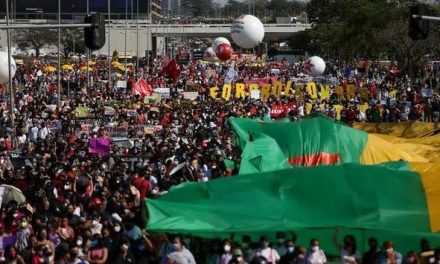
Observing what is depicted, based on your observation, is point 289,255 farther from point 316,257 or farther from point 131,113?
point 131,113

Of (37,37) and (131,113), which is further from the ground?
(131,113)

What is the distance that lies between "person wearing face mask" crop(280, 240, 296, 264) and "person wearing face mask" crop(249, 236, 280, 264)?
99 mm

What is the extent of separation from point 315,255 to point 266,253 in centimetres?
65

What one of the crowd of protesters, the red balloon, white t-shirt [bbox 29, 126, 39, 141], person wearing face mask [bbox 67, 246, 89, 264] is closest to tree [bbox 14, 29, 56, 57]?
the red balloon

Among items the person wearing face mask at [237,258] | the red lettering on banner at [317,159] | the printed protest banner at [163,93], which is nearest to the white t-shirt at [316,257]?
the person wearing face mask at [237,258]

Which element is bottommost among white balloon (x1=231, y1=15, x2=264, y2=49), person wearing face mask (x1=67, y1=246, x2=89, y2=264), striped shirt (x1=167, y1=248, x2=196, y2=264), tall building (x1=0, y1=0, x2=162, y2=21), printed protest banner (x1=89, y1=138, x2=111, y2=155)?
tall building (x1=0, y1=0, x2=162, y2=21)

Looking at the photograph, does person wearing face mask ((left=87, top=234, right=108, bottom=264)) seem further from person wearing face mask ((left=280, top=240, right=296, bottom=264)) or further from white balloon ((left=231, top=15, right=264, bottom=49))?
white balloon ((left=231, top=15, right=264, bottom=49))

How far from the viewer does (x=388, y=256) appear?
13500mm

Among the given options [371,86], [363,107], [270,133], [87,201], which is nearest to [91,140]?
[270,133]

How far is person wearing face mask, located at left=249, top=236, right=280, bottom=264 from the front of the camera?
14.2m

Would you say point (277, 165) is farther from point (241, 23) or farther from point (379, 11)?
point (379, 11)

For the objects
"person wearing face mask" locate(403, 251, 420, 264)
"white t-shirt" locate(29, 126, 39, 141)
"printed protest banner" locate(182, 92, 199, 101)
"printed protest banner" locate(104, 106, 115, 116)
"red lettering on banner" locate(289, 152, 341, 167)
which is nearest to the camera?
"person wearing face mask" locate(403, 251, 420, 264)

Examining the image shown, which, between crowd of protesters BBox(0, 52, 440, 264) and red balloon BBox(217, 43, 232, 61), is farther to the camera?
red balloon BBox(217, 43, 232, 61)

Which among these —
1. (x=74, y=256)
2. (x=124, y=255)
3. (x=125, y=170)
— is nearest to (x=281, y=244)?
(x=124, y=255)
